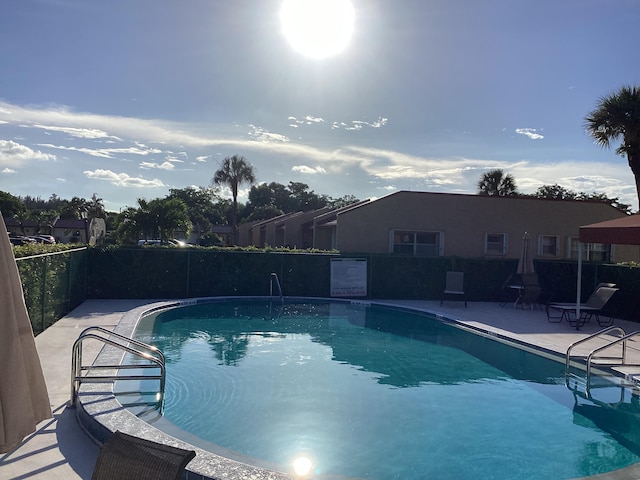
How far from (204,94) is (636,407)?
15665 millimetres

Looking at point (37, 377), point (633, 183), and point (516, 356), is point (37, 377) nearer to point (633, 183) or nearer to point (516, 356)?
point (516, 356)

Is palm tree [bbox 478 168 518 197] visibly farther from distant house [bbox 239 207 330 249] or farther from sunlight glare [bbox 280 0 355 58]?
sunlight glare [bbox 280 0 355 58]

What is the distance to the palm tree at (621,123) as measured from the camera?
20391 mm

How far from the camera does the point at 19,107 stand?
53.3 ft

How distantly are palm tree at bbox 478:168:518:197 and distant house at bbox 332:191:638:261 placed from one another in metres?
12.0

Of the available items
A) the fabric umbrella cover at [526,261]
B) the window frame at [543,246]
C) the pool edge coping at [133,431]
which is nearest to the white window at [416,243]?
the window frame at [543,246]

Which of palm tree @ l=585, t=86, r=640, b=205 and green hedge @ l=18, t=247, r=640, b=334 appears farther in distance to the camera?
palm tree @ l=585, t=86, r=640, b=205

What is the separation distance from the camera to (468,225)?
2328 cm

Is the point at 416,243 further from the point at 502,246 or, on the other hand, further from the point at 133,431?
the point at 133,431

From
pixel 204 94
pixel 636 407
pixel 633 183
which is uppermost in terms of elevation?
pixel 204 94

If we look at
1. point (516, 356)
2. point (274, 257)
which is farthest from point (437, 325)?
point (274, 257)

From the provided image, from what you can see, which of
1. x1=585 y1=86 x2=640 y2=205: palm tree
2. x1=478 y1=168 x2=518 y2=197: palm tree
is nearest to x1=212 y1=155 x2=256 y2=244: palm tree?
x1=478 y1=168 x2=518 y2=197: palm tree

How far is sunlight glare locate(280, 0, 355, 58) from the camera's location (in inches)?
422

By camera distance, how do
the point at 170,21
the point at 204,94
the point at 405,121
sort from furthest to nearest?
the point at 405,121 → the point at 204,94 → the point at 170,21
